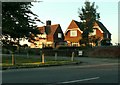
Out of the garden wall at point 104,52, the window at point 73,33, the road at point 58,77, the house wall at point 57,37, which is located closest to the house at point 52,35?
the house wall at point 57,37

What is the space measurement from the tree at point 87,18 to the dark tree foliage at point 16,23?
24995 mm

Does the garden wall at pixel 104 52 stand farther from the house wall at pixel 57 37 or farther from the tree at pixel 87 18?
the house wall at pixel 57 37

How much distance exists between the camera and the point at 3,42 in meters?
34.6

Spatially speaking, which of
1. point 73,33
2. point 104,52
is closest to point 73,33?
point 73,33

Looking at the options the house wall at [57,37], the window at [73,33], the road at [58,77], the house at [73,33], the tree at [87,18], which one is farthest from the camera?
the house wall at [57,37]

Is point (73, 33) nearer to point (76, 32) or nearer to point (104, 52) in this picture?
point (76, 32)

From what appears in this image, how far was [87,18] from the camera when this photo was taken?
60.5m

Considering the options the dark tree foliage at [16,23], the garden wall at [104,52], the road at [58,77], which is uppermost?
the dark tree foliage at [16,23]

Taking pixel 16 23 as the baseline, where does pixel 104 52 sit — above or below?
below

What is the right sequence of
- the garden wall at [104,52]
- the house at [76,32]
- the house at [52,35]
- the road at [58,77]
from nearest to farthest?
the road at [58,77]
the garden wall at [104,52]
the house at [76,32]
the house at [52,35]

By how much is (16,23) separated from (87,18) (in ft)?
91.7

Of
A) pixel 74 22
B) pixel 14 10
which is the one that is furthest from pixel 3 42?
pixel 74 22

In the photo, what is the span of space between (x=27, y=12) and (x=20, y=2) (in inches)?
86.5

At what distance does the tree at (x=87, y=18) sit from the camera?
6038 centimetres
